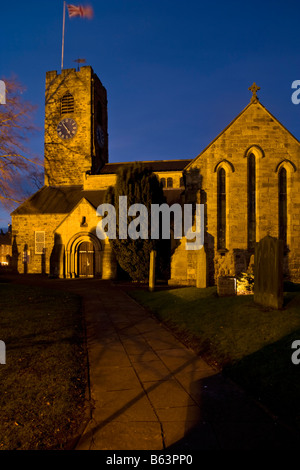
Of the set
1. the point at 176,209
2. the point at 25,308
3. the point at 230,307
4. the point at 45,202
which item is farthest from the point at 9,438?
the point at 45,202

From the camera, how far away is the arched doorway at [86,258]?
29.5 metres

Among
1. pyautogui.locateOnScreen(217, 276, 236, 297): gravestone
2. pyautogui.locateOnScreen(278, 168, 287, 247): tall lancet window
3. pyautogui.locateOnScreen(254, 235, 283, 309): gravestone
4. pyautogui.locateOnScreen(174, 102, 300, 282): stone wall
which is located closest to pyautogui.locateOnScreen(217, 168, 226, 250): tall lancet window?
pyautogui.locateOnScreen(174, 102, 300, 282): stone wall

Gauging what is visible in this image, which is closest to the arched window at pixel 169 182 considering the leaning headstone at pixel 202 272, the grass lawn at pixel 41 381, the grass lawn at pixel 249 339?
the leaning headstone at pixel 202 272

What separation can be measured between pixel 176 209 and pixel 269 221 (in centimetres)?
947

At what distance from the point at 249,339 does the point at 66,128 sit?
37.9m

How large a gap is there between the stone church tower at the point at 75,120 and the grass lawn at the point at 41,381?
3038cm

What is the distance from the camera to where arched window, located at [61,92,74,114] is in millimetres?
39812

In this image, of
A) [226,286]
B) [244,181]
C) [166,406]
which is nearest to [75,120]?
[244,181]

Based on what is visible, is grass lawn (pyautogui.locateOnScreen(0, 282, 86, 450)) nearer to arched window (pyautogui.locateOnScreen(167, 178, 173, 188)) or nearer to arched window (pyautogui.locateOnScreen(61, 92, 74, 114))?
arched window (pyautogui.locateOnScreen(167, 178, 173, 188))

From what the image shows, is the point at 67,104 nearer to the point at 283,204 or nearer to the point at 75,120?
the point at 75,120

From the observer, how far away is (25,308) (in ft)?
36.9

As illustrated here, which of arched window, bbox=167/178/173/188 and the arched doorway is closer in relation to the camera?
the arched doorway

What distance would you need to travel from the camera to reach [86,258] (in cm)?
2959

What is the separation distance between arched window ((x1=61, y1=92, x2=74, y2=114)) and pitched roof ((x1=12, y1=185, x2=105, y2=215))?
9.62m
